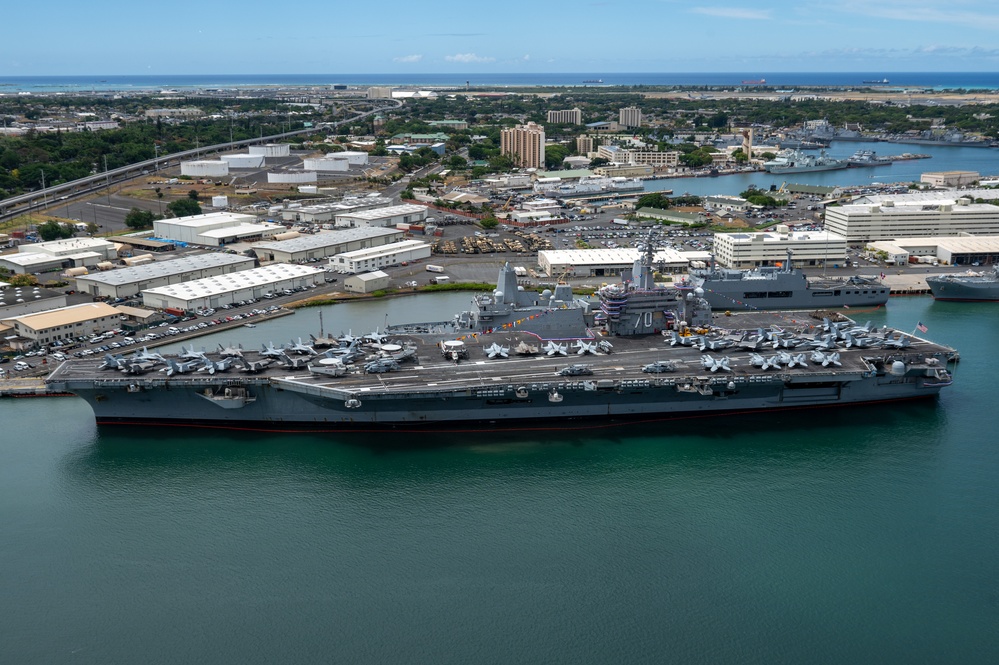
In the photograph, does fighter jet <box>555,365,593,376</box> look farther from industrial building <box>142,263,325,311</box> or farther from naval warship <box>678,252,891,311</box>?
industrial building <box>142,263,325,311</box>

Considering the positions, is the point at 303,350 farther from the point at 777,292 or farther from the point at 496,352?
the point at 777,292

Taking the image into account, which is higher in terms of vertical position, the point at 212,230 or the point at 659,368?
the point at 212,230

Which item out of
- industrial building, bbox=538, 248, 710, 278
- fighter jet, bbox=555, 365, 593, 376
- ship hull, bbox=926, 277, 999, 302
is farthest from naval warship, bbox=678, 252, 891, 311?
fighter jet, bbox=555, 365, 593, 376

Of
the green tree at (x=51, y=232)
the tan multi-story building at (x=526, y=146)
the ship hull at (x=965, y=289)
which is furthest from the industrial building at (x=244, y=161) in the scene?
the ship hull at (x=965, y=289)

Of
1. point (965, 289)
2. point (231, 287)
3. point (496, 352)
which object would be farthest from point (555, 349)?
point (965, 289)

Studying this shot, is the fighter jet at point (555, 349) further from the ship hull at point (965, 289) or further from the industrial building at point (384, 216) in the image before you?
the industrial building at point (384, 216)

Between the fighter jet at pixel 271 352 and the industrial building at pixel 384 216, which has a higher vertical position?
the industrial building at pixel 384 216
